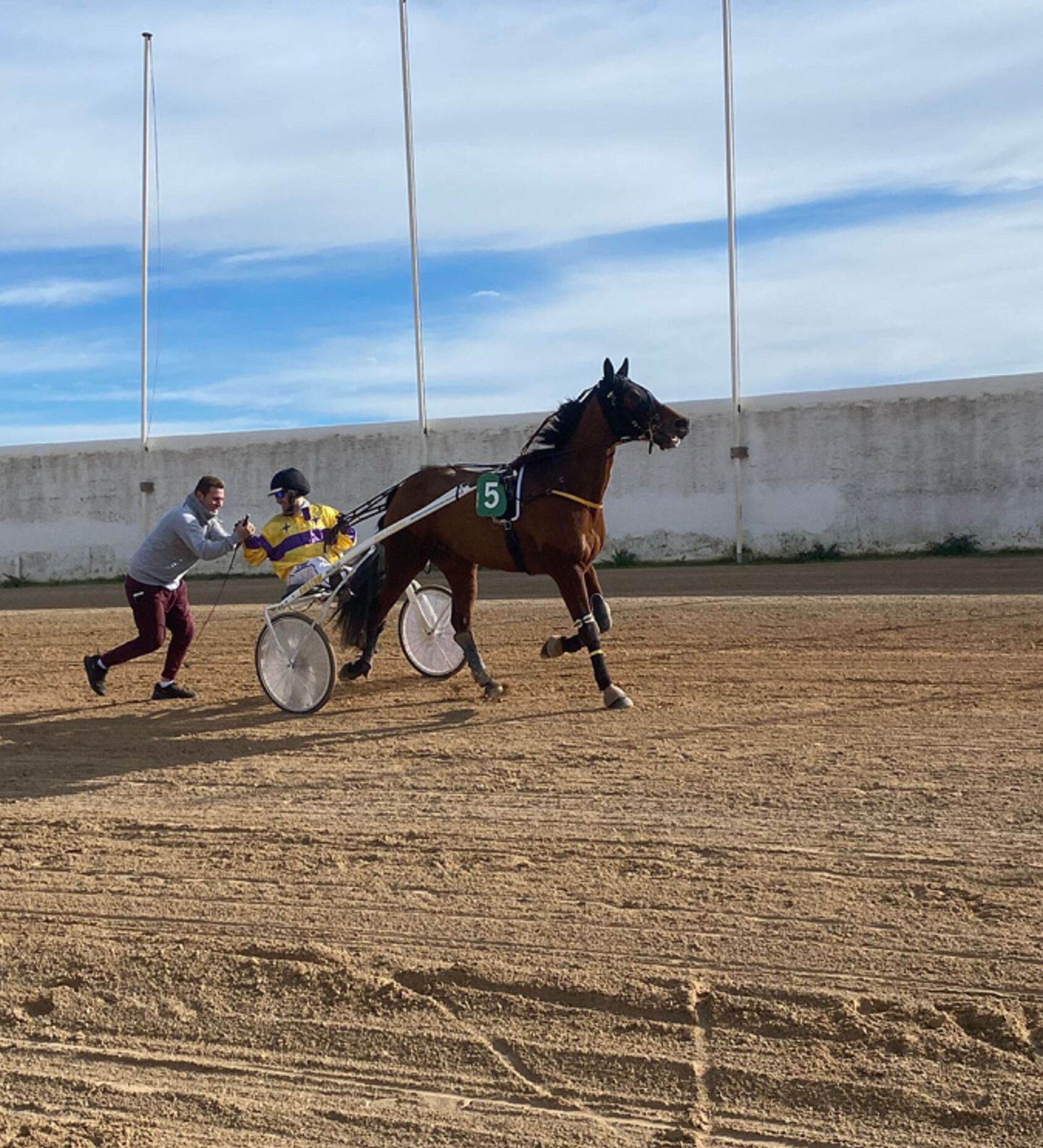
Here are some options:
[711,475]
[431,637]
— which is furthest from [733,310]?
[431,637]

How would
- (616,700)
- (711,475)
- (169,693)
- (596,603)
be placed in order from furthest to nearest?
(711,475)
(169,693)
(596,603)
(616,700)

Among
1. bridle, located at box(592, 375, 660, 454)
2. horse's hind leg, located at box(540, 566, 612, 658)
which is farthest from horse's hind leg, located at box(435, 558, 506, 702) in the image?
bridle, located at box(592, 375, 660, 454)

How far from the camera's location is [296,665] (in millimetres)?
8539

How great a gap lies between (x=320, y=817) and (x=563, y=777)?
1239mm

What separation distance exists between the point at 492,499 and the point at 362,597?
1.38 m

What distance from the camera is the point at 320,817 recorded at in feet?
18.8

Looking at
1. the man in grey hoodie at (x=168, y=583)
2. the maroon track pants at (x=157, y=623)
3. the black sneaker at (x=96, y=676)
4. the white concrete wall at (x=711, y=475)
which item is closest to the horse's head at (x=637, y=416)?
the man in grey hoodie at (x=168, y=583)

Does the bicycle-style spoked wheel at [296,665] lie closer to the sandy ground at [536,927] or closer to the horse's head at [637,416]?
the sandy ground at [536,927]

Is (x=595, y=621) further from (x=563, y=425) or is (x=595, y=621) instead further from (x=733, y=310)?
(x=733, y=310)

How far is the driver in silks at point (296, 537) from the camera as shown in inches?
352

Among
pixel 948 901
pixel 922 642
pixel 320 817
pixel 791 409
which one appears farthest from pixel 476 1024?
pixel 791 409

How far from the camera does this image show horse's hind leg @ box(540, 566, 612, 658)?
27.3 ft

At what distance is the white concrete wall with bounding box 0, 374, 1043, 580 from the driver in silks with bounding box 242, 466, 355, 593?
13.8m

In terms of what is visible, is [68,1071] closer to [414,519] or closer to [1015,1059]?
[1015,1059]
